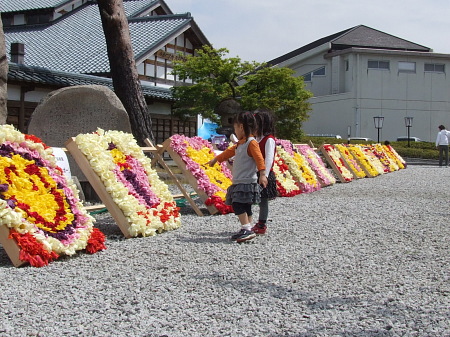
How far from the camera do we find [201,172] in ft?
27.2

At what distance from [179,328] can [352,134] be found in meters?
36.5

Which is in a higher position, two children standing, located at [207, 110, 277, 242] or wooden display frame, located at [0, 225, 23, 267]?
two children standing, located at [207, 110, 277, 242]

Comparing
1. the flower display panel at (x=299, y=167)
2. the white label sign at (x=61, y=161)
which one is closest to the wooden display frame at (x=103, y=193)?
the white label sign at (x=61, y=161)

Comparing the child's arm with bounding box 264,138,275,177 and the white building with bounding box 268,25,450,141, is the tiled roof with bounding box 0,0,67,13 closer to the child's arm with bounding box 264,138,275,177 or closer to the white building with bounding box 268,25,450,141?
the white building with bounding box 268,25,450,141

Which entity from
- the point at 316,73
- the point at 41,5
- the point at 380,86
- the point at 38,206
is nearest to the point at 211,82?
the point at 38,206

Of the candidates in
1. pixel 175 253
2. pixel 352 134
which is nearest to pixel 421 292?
pixel 175 253

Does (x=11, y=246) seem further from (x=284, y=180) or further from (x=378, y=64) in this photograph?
(x=378, y=64)

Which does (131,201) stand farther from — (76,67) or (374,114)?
(374,114)

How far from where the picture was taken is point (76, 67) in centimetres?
2250

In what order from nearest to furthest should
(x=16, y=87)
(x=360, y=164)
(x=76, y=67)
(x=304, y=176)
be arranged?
(x=304, y=176), (x=16, y=87), (x=360, y=164), (x=76, y=67)

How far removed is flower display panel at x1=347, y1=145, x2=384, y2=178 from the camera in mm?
17328

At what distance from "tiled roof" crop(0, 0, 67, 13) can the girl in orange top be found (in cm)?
2630

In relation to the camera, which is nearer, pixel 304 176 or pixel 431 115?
pixel 304 176

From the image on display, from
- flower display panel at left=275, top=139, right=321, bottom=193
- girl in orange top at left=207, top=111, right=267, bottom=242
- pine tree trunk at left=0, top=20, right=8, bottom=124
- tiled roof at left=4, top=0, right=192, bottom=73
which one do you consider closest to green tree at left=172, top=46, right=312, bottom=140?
tiled roof at left=4, top=0, right=192, bottom=73
